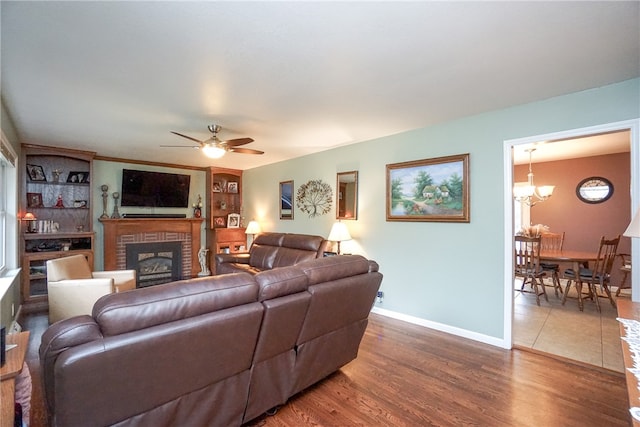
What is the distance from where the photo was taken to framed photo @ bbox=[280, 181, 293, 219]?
220 inches

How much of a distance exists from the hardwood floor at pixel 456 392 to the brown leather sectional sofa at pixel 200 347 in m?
0.23

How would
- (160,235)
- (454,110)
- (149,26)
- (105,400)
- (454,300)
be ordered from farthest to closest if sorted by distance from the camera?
(160,235)
(454,300)
(454,110)
(149,26)
(105,400)

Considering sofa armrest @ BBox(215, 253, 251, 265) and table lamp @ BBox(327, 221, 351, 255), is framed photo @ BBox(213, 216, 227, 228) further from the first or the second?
table lamp @ BBox(327, 221, 351, 255)

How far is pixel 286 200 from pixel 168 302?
439 centimetres

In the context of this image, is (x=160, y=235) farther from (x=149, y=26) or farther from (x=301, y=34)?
(x=301, y=34)

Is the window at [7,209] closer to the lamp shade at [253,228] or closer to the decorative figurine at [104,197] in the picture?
the decorative figurine at [104,197]

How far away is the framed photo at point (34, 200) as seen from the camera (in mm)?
4691

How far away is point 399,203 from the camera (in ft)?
12.6

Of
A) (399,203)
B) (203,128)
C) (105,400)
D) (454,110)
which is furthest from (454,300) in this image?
(203,128)

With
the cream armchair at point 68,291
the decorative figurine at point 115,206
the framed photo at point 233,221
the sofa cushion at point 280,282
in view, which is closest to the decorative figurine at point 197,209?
the framed photo at point 233,221

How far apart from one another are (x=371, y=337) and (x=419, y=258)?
1125mm

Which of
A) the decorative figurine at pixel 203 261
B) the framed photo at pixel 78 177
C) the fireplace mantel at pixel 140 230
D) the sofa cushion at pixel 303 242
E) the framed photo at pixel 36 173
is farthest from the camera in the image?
the decorative figurine at pixel 203 261

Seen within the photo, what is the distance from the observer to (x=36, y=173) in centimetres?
470

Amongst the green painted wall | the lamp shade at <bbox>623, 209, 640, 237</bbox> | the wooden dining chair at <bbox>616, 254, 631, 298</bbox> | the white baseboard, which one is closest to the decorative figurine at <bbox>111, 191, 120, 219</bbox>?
the green painted wall
